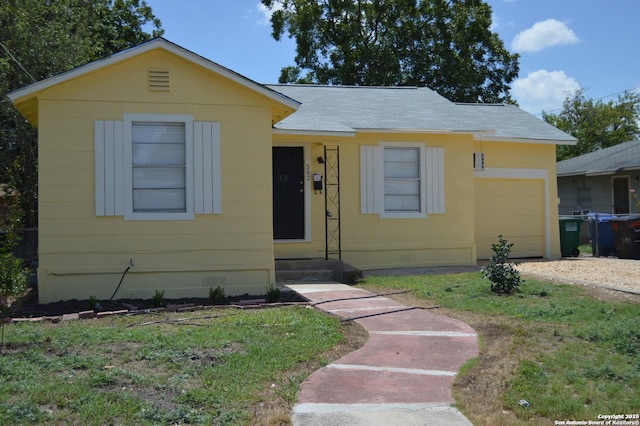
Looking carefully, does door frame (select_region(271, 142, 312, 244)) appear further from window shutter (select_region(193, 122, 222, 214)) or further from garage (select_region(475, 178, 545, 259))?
→ garage (select_region(475, 178, 545, 259))

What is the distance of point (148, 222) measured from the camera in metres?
9.10

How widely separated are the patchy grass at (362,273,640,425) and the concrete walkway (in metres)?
0.20

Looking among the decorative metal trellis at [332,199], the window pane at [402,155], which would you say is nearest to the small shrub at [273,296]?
the decorative metal trellis at [332,199]

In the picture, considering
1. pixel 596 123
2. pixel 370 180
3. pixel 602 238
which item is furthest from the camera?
pixel 596 123

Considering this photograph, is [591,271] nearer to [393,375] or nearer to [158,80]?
[393,375]

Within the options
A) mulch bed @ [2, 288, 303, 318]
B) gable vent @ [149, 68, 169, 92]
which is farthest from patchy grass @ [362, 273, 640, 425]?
gable vent @ [149, 68, 169, 92]

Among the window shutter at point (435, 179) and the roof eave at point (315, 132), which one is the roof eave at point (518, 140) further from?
the roof eave at point (315, 132)

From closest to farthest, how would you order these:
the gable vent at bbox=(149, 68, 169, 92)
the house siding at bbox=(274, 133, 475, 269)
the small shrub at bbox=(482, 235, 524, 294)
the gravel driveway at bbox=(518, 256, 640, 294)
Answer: the small shrub at bbox=(482, 235, 524, 294)
the gable vent at bbox=(149, 68, 169, 92)
the gravel driveway at bbox=(518, 256, 640, 294)
the house siding at bbox=(274, 133, 475, 269)

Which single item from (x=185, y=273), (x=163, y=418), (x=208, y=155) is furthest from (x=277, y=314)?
(x=163, y=418)

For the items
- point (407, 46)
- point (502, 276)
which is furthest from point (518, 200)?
point (407, 46)

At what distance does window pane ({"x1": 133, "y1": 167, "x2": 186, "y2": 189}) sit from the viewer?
30.0 feet

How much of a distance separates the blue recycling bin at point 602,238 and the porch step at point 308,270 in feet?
27.9

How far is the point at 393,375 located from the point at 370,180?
7743 mm

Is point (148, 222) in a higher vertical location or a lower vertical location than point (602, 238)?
higher
